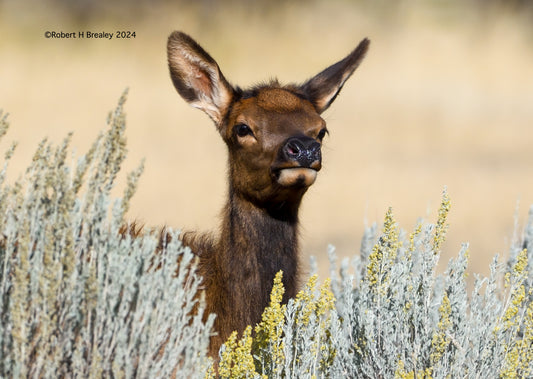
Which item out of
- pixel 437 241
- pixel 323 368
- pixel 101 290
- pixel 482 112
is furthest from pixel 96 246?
pixel 482 112

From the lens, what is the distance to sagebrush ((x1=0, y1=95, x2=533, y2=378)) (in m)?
4.24

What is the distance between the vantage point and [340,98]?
1859cm

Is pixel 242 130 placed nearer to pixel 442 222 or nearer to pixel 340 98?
pixel 442 222

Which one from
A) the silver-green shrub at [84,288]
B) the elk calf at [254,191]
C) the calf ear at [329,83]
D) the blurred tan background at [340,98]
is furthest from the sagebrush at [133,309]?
the blurred tan background at [340,98]

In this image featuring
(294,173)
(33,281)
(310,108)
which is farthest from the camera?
(310,108)

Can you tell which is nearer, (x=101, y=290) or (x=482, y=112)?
(x=101, y=290)

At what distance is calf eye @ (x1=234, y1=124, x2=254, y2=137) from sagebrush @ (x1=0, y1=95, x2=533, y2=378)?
4.36 feet

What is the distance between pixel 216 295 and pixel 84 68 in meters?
11.6

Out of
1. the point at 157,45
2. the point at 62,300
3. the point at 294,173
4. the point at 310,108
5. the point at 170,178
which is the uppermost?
the point at 157,45

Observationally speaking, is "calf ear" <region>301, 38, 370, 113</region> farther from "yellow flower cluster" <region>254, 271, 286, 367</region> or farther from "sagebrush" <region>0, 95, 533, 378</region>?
"yellow flower cluster" <region>254, 271, 286, 367</region>

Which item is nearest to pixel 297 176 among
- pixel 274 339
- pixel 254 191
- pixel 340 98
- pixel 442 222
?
pixel 254 191

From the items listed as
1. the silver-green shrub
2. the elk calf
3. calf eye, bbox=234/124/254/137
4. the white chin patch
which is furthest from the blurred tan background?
the silver-green shrub

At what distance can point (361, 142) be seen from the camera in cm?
1703

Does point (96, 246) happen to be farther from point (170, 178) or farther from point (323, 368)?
point (170, 178)
